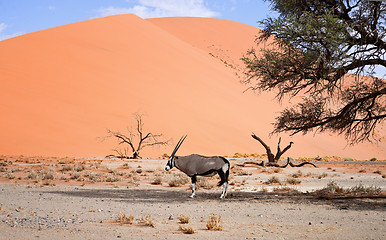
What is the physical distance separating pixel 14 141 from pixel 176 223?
28.9 m

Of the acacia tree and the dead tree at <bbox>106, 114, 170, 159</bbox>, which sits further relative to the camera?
the dead tree at <bbox>106, 114, 170, 159</bbox>

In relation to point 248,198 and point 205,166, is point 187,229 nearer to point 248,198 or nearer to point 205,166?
point 205,166

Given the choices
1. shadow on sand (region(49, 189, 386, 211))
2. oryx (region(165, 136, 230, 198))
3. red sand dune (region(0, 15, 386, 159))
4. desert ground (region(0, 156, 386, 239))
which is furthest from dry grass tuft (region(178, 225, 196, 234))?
red sand dune (region(0, 15, 386, 159))

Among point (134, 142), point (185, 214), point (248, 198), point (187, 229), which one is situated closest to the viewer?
point (187, 229)

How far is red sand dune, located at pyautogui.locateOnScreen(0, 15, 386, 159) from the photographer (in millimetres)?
35969

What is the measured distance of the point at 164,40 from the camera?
6278 cm

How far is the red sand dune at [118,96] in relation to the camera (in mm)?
35969

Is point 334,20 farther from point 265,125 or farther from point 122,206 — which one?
point 265,125

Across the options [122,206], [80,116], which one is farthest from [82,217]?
[80,116]

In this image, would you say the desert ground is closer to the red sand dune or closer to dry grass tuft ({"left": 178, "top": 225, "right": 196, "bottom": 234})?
dry grass tuft ({"left": 178, "top": 225, "right": 196, "bottom": 234})

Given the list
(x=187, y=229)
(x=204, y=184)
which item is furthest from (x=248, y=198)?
(x=187, y=229)

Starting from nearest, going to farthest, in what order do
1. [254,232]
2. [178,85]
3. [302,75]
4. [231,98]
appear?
[254,232] < [302,75] < [178,85] < [231,98]

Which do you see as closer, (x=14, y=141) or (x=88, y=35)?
(x=14, y=141)

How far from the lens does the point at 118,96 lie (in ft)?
140
